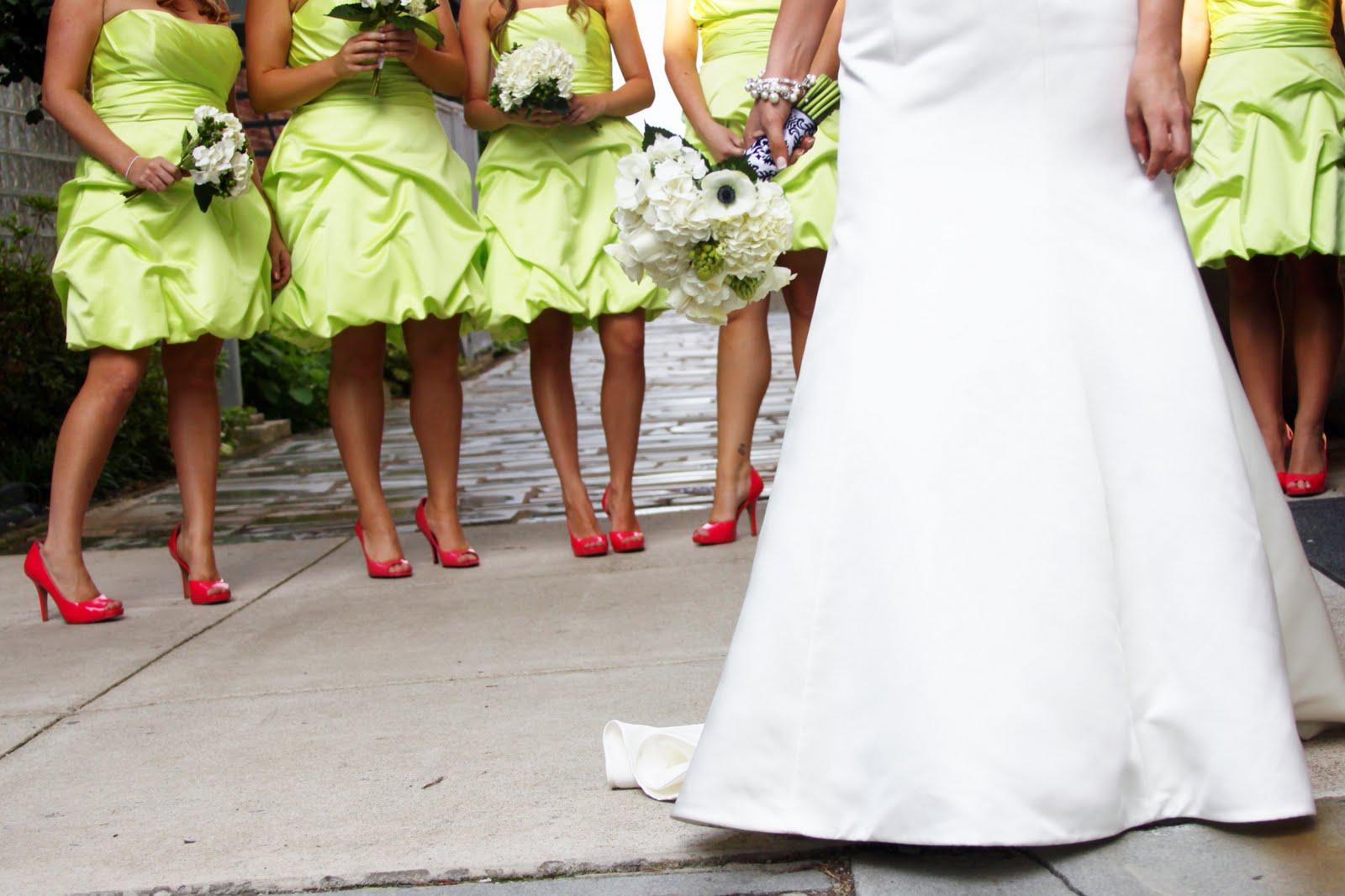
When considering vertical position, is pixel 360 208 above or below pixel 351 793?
above

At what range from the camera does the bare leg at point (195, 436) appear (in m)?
4.80

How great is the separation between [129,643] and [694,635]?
1614 mm

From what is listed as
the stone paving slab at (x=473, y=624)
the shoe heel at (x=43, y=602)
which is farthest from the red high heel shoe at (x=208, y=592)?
the shoe heel at (x=43, y=602)

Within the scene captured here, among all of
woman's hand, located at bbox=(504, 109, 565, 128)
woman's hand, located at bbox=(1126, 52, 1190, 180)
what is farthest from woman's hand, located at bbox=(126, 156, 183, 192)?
woman's hand, located at bbox=(1126, 52, 1190, 180)

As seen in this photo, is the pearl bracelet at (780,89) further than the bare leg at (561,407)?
No

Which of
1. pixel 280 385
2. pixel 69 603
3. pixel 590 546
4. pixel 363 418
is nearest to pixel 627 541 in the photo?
pixel 590 546

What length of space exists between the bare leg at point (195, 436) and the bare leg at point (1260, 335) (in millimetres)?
3438

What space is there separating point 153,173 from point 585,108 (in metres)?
1.37

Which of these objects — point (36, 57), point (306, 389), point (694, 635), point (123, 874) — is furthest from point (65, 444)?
point (306, 389)

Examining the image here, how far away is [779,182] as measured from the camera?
16.6ft

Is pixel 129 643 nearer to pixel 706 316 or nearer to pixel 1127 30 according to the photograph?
pixel 706 316

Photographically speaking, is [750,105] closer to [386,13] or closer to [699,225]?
[386,13]

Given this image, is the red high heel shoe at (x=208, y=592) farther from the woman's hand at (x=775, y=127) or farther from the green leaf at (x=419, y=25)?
the woman's hand at (x=775, y=127)

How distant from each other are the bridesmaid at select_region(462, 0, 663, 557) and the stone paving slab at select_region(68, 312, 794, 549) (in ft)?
3.32
